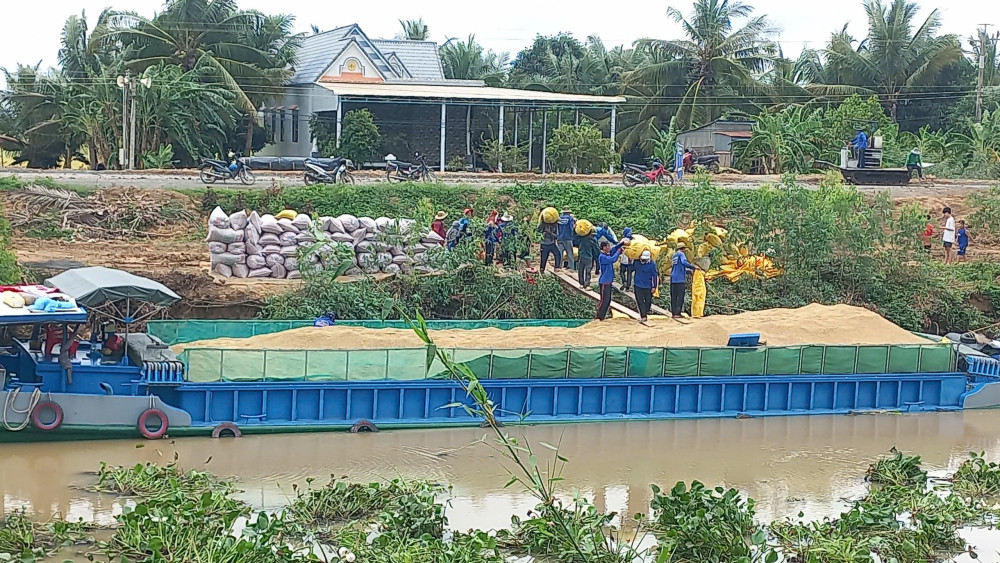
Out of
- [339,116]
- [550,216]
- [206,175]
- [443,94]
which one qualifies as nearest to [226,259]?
[550,216]

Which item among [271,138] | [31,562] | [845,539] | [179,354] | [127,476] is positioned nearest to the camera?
[31,562]

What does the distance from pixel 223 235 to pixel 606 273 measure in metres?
6.65

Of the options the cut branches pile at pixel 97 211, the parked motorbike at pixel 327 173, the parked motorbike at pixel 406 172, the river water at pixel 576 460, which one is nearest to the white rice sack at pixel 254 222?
the cut branches pile at pixel 97 211

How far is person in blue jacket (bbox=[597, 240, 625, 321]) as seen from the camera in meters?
16.4

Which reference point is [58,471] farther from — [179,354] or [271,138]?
[271,138]

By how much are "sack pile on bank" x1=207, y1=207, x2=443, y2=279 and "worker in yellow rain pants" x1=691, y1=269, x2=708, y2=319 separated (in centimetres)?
465

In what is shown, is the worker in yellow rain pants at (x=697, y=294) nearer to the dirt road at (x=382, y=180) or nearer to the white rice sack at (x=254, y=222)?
the white rice sack at (x=254, y=222)

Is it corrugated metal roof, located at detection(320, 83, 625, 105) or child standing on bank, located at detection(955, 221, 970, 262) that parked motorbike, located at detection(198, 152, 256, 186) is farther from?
child standing on bank, located at detection(955, 221, 970, 262)

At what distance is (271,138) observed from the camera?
3597 cm

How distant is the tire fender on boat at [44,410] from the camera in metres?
12.2

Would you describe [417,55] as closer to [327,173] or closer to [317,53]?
[317,53]

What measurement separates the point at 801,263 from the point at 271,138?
20.0 m

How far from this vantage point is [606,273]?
644 inches

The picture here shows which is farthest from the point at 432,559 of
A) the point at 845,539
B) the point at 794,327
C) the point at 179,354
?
the point at 794,327
